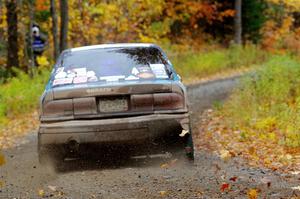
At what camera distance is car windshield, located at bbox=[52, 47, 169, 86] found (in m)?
8.38

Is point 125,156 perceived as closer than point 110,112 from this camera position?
No

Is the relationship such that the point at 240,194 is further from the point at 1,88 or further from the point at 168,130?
the point at 1,88

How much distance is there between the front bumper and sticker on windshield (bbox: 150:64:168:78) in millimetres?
660

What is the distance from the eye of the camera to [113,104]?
7992 millimetres

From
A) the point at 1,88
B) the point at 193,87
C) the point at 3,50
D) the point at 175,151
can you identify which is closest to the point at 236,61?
the point at 193,87

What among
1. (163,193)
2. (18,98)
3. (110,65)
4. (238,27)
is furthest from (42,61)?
(163,193)

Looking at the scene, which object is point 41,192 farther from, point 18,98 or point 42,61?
point 42,61

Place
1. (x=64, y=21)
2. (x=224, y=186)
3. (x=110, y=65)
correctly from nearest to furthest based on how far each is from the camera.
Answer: (x=224, y=186)
(x=110, y=65)
(x=64, y=21)

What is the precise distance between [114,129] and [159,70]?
3.86 feet

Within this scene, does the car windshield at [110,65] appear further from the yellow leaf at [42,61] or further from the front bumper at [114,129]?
the yellow leaf at [42,61]

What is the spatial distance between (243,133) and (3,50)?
19.6 m

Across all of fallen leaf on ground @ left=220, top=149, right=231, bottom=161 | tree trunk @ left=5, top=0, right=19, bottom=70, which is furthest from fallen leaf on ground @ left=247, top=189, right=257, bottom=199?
tree trunk @ left=5, top=0, right=19, bottom=70

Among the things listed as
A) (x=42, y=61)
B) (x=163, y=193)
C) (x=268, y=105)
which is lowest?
(x=42, y=61)

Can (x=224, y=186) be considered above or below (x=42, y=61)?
above
